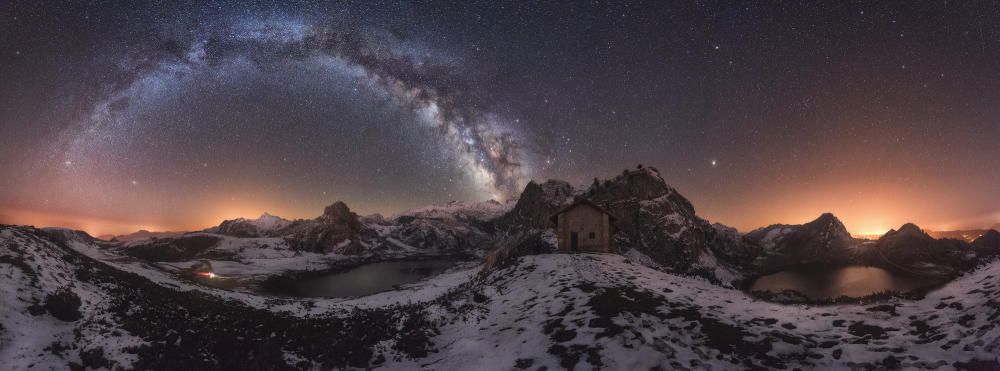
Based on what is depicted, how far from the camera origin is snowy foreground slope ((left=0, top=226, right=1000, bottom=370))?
8586 mm

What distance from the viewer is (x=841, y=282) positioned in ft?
289

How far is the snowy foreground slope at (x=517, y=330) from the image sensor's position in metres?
8.59

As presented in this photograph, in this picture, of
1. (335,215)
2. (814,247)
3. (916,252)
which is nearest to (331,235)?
(335,215)

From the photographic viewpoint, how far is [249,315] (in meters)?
19.2

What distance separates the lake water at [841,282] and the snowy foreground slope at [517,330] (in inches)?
2659

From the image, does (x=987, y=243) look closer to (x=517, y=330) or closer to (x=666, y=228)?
(x=666, y=228)

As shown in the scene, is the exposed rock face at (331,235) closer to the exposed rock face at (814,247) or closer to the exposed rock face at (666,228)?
the exposed rock face at (666,228)

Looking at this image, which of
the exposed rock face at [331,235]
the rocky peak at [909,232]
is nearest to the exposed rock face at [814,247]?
the rocky peak at [909,232]

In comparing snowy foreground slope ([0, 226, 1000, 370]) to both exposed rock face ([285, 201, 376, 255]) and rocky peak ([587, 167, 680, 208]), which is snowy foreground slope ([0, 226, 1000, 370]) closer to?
rocky peak ([587, 167, 680, 208])

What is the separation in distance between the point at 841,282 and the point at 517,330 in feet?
363

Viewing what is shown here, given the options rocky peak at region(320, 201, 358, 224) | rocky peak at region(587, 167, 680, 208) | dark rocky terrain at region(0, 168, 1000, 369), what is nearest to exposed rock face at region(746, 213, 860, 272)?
rocky peak at region(587, 167, 680, 208)

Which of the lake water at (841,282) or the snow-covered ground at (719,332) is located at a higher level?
the snow-covered ground at (719,332)

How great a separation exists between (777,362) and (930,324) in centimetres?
395

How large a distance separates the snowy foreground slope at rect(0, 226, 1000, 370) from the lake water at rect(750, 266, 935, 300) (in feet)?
222
